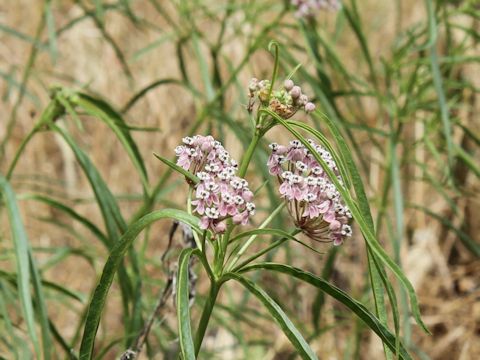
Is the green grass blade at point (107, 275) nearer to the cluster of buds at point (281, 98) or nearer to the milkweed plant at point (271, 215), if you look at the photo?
the milkweed plant at point (271, 215)

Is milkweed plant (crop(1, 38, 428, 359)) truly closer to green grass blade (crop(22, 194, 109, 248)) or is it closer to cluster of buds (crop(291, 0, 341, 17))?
green grass blade (crop(22, 194, 109, 248))

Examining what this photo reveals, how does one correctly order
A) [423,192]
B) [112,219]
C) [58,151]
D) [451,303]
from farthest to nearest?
[58,151] < [423,192] < [451,303] < [112,219]

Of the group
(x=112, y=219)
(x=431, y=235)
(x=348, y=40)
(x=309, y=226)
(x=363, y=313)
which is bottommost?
(x=363, y=313)

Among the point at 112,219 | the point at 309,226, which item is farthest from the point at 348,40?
the point at 309,226

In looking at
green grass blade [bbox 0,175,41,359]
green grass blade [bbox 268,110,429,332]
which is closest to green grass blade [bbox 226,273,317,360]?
green grass blade [bbox 268,110,429,332]

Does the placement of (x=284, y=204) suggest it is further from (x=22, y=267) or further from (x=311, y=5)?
(x=311, y=5)

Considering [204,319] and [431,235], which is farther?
[431,235]

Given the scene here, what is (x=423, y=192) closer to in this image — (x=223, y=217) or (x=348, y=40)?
(x=348, y=40)

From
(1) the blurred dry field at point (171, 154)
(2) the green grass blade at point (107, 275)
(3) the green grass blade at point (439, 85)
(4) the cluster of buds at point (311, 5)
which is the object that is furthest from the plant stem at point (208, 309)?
(1) the blurred dry field at point (171, 154)
